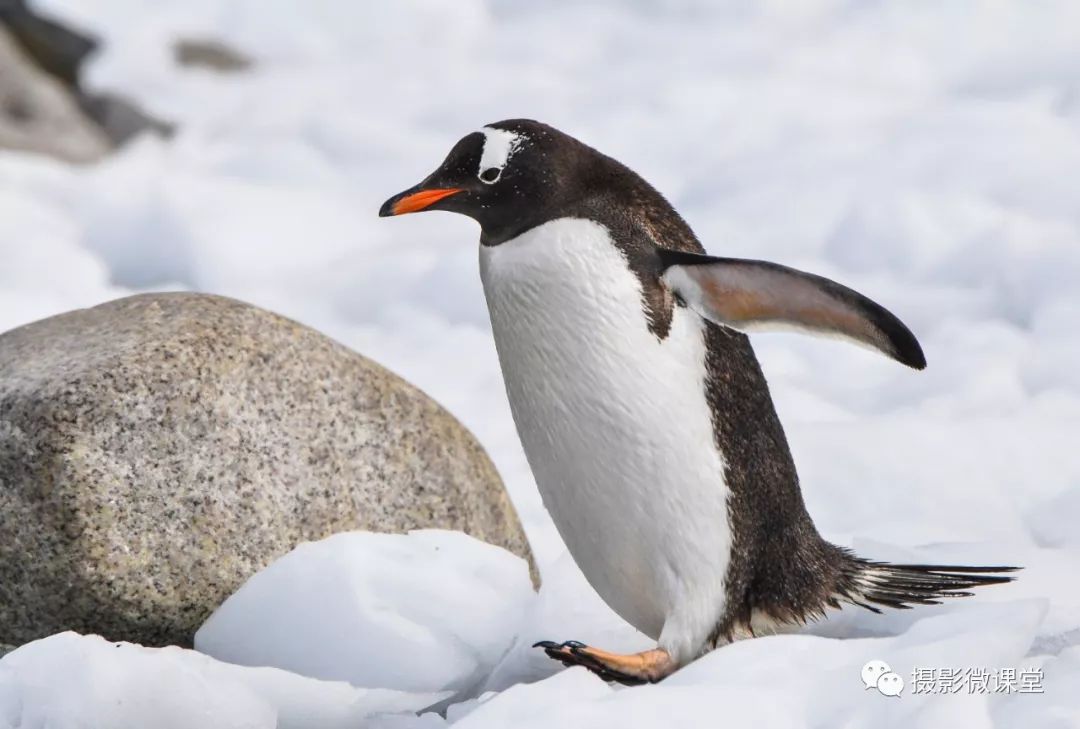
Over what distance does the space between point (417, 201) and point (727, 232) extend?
4.02 metres

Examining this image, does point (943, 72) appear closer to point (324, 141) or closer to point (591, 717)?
point (324, 141)

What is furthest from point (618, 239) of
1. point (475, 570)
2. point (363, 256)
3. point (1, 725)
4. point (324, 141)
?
point (324, 141)

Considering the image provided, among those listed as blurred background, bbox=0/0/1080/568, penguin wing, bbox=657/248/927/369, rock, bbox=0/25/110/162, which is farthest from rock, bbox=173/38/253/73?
penguin wing, bbox=657/248/927/369

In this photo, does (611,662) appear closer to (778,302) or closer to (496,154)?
(778,302)

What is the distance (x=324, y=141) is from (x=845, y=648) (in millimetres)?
6108

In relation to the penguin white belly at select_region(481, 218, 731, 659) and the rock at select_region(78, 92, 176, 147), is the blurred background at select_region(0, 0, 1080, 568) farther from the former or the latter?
the penguin white belly at select_region(481, 218, 731, 659)

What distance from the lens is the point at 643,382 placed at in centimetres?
267

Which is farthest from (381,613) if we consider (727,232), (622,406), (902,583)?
(727,232)

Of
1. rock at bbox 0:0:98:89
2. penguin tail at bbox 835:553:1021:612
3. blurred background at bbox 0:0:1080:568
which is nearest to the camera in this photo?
penguin tail at bbox 835:553:1021:612

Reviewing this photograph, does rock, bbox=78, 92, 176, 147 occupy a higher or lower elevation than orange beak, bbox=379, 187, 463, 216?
higher

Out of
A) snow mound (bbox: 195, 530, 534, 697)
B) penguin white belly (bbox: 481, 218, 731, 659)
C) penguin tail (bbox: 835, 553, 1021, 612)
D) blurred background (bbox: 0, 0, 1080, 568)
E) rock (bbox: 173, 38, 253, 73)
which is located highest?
rock (bbox: 173, 38, 253, 73)

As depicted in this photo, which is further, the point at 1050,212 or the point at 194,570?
the point at 1050,212

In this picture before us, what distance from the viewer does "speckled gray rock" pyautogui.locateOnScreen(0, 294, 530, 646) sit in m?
3.07

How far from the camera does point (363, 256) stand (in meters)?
6.76
